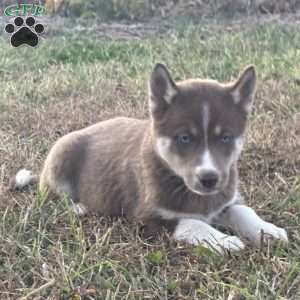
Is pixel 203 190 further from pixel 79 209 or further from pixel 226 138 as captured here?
pixel 79 209

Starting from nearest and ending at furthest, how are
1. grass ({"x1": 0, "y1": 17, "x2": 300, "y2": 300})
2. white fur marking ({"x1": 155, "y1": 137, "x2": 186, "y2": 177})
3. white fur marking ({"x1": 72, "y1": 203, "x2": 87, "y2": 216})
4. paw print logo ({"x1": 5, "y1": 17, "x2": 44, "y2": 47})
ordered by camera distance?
1. grass ({"x1": 0, "y1": 17, "x2": 300, "y2": 300})
2. white fur marking ({"x1": 155, "y1": 137, "x2": 186, "y2": 177})
3. white fur marking ({"x1": 72, "y1": 203, "x2": 87, "y2": 216})
4. paw print logo ({"x1": 5, "y1": 17, "x2": 44, "y2": 47})

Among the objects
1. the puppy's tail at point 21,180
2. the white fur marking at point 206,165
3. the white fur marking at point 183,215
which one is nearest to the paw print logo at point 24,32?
the puppy's tail at point 21,180

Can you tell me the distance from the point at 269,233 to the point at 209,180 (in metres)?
0.52

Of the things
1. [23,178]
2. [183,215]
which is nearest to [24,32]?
[23,178]

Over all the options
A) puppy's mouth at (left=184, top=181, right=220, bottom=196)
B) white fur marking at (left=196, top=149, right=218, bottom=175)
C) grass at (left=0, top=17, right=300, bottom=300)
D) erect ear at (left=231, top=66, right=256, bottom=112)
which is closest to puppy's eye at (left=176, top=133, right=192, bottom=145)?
white fur marking at (left=196, top=149, right=218, bottom=175)

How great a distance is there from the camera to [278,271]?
391 centimetres

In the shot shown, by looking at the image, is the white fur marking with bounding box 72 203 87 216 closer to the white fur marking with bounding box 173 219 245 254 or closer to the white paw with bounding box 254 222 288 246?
the white fur marking with bounding box 173 219 245 254

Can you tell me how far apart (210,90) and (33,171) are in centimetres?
187

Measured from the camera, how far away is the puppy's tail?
525cm

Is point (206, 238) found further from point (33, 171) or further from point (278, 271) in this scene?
point (33, 171)

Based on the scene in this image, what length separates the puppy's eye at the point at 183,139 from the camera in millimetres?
4289

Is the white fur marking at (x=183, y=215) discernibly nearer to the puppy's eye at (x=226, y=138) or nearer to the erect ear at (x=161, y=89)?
the puppy's eye at (x=226, y=138)

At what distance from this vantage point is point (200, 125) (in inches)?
167

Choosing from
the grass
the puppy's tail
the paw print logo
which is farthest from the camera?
the paw print logo
